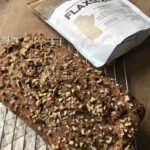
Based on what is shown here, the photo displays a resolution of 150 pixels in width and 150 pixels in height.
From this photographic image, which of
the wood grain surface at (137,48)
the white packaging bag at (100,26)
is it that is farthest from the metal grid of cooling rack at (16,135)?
the white packaging bag at (100,26)

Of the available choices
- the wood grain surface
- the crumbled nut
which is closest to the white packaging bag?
the wood grain surface

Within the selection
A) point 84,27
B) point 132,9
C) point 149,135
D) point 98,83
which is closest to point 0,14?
point 84,27

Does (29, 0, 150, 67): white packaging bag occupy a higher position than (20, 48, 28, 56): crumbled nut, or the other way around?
(20, 48, 28, 56): crumbled nut

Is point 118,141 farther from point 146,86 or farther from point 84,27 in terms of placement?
point 84,27

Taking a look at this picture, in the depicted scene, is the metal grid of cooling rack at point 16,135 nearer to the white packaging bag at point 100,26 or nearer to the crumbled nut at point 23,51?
the crumbled nut at point 23,51

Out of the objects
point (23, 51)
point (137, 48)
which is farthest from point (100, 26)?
point (23, 51)

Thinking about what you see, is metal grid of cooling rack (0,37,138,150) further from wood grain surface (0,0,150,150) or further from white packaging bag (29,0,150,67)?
white packaging bag (29,0,150,67)
